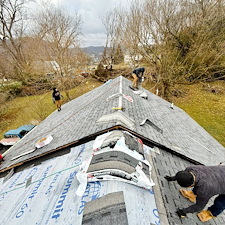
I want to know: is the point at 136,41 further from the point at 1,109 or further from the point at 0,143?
the point at 1,109

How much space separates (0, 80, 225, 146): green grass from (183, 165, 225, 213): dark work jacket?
10.6 metres

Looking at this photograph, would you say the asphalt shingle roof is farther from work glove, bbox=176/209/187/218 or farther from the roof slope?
the roof slope

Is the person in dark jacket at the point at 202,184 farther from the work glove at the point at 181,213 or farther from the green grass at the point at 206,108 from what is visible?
the green grass at the point at 206,108

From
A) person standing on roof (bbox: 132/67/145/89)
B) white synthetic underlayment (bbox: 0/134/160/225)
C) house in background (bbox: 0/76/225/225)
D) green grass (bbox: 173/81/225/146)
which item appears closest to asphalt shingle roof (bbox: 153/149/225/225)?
house in background (bbox: 0/76/225/225)

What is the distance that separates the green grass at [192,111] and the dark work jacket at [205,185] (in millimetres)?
10567

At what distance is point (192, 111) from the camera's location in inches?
639

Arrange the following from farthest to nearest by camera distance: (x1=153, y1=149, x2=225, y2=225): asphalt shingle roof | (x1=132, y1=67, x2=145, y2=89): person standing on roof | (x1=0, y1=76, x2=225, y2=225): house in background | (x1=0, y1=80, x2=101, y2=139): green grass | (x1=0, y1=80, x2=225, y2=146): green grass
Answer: (x1=0, y1=80, x2=101, y2=139): green grass → (x1=0, y1=80, x2=225, y2=146): green grass → (x1=132, y1=67, x2=145, y2=89): person standing on roof → (x1=153, y1=149, x2=225, y2=225): asphalt shingle roof → (x1=0, y1=76, x2=225, y2=225): house in background

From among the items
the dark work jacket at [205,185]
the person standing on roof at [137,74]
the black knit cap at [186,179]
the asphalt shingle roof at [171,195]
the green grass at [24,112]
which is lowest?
the green grass at [24,112]

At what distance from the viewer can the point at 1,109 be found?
18.5 m

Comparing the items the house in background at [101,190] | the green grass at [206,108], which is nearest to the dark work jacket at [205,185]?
the house in background at [101,190]

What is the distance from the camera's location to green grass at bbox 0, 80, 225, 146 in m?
13.8

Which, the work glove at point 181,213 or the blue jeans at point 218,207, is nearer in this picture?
the work glove at point 181,213

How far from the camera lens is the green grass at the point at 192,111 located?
544 inches

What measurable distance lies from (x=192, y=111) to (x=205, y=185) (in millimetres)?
15700
